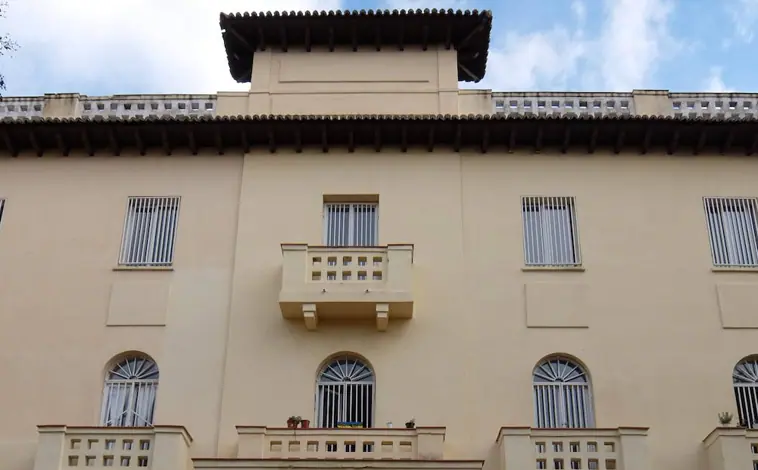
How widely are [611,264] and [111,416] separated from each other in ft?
37.9

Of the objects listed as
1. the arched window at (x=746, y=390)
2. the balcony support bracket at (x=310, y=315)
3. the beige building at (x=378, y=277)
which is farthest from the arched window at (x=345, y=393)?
the arched window at (x=746, y=390)

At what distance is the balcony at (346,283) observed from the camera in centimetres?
2105

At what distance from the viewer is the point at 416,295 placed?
21.9 m

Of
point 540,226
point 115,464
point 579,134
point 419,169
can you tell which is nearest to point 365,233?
point 419,169

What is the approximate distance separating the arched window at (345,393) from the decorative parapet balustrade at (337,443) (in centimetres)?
129

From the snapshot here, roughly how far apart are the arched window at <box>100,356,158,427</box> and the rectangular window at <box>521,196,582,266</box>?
8.84 m

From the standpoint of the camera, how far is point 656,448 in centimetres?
2025

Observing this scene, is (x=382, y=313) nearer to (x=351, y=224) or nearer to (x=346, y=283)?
(x=346, y=283)

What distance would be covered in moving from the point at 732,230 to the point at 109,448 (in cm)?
1467

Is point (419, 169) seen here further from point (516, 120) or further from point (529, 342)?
point (529, 342)

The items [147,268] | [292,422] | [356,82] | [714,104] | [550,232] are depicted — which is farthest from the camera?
[356,82]

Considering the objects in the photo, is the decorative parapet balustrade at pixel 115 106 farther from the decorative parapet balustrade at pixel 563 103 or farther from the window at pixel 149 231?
the decorative parapet balustrade at pixel 563 103

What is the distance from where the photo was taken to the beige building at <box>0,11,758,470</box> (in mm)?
20344

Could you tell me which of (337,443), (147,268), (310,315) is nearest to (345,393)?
(310,315)
